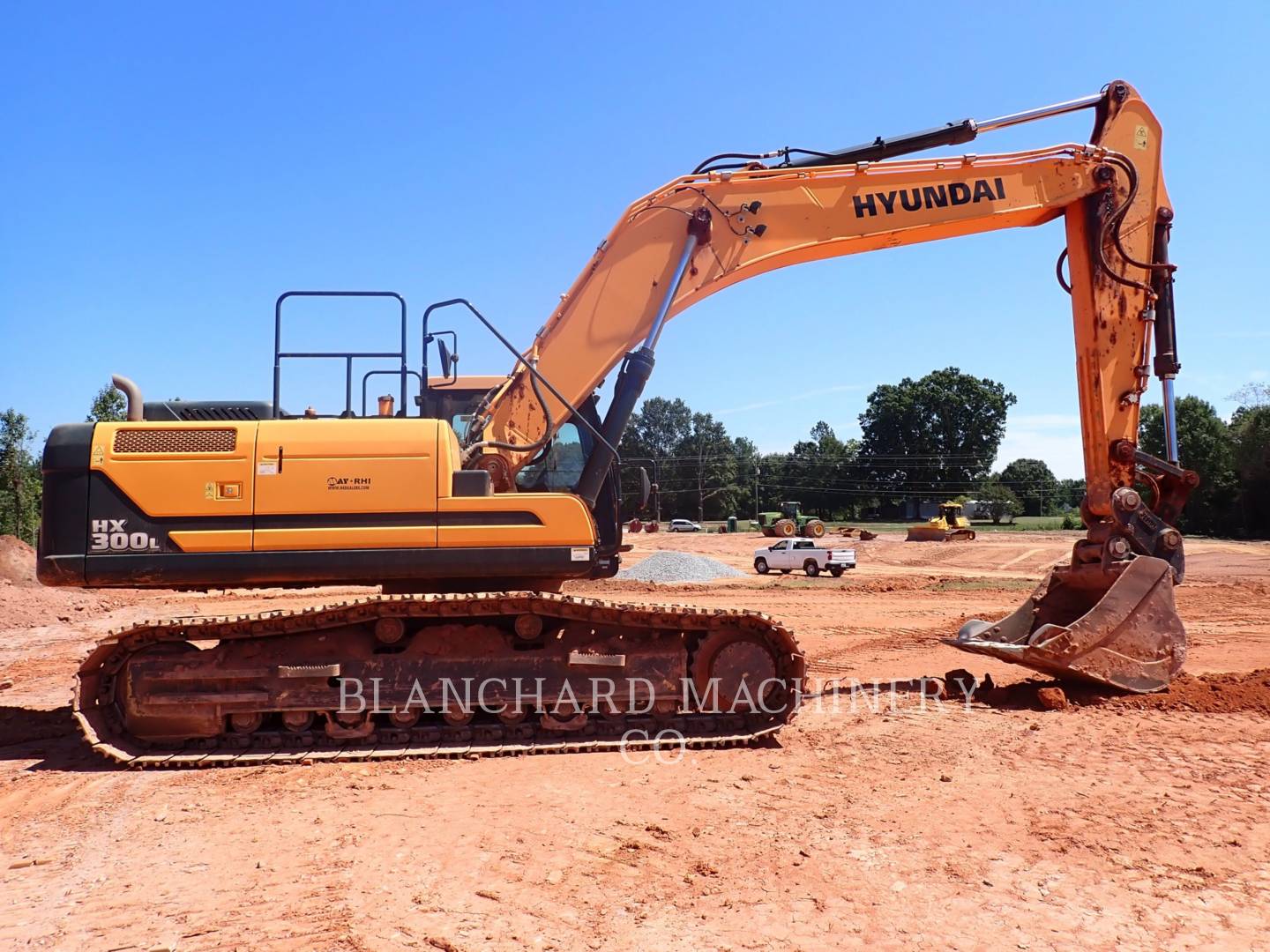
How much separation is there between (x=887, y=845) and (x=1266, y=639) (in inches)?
429

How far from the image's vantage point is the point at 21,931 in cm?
386

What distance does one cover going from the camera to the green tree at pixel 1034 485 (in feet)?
342

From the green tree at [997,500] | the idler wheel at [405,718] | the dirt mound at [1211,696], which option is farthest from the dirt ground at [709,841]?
the green tree at [997,500]

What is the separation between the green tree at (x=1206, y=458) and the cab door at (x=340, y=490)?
184ft

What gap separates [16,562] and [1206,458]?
68132 mm

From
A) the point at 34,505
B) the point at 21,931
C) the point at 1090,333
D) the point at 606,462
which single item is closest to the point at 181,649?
the point at 21,931

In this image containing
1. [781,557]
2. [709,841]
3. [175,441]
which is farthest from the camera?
[781,557]

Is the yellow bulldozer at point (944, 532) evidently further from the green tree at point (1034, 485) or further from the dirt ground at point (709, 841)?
the green tree at point (1034, 485)

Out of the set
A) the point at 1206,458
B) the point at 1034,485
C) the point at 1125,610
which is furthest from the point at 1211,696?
the point at 1034,485

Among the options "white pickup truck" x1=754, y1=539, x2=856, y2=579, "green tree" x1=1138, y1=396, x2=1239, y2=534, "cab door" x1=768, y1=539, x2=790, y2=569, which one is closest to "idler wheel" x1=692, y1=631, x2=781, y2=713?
"white pickup truck" x1=754, y1=539, x2=856, y2=579

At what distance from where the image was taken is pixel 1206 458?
60.3 metres

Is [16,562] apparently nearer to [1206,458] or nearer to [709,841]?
[709,841]

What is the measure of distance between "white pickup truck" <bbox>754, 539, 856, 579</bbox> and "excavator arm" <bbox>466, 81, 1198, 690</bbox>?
67.2ft

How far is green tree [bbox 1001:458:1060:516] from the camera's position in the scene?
342 ft
